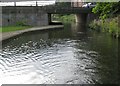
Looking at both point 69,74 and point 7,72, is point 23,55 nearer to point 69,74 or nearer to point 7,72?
point 7,72

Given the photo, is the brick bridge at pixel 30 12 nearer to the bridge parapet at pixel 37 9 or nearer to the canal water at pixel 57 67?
the bridge parapet at pixel 37 9

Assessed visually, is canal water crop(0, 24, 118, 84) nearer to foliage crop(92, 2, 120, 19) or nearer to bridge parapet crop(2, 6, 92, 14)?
foliage crop(92, 2, 120, 19)

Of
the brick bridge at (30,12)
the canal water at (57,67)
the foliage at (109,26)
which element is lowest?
the canal water at (57,67)

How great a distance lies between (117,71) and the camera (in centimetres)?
1584

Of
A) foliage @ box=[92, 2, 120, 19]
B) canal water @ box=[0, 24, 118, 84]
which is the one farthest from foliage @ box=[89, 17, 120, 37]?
canal water @ box=[0, 24, 118, 84]

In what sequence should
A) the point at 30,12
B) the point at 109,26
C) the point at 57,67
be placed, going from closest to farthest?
1. the point at 57,67
2. the point at 109,26
3. the point at 30,12

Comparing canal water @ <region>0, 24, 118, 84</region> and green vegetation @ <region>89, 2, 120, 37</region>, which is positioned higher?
green vegetation @ <region>89, 2, 120, 37</region>

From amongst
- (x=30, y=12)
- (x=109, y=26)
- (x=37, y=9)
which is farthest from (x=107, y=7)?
(x=30, y=12)

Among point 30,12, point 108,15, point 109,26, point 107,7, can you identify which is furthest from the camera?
point 30,12

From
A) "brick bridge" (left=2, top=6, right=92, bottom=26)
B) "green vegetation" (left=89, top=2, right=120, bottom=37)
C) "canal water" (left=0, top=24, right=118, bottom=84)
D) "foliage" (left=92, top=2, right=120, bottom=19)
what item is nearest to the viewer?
"canal water" (left=0, top=24, right=118, bottom=84)

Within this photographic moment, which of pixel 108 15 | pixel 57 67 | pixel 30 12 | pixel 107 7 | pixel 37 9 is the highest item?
pixel 37 9

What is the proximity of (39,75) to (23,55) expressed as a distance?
22.7 feet

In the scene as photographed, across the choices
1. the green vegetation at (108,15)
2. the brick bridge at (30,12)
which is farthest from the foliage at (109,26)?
the brick bridge at (30,12)

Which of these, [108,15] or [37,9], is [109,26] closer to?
[108,15]
